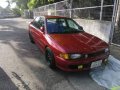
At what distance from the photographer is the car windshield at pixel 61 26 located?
A: 19.2 feet

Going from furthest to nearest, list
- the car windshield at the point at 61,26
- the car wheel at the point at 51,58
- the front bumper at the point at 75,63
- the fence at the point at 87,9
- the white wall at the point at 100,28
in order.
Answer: the fence at the point at 87,9
the white wall at the point at 100,28
the car windshield at the point at 61,26
the car wheel at the point at 51,58
the front bumper at the point at 75,63

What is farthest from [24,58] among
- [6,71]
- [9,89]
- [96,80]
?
[96,80]

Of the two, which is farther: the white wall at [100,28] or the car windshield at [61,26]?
the white wall at [100,28]

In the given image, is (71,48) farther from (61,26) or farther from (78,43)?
(61,26)

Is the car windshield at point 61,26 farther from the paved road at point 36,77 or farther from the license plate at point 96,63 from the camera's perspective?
the license plate at point 96,63

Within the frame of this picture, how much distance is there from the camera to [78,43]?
492cm

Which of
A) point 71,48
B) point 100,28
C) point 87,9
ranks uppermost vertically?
point 87,9

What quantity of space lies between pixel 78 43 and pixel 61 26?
1.41 m

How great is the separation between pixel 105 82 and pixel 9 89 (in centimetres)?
230

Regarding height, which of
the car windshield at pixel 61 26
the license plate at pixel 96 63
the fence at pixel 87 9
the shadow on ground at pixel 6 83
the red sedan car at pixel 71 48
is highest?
the fence at pixel 87 9

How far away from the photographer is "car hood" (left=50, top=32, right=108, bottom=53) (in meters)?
4.55

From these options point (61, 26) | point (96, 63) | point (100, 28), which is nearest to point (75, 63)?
point (96, 63)

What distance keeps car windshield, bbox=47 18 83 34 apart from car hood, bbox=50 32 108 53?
1.03 feet

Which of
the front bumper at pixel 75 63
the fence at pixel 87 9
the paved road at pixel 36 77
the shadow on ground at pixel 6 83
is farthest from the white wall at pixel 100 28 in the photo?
Result: the shadow on ground at pixel 6 83
